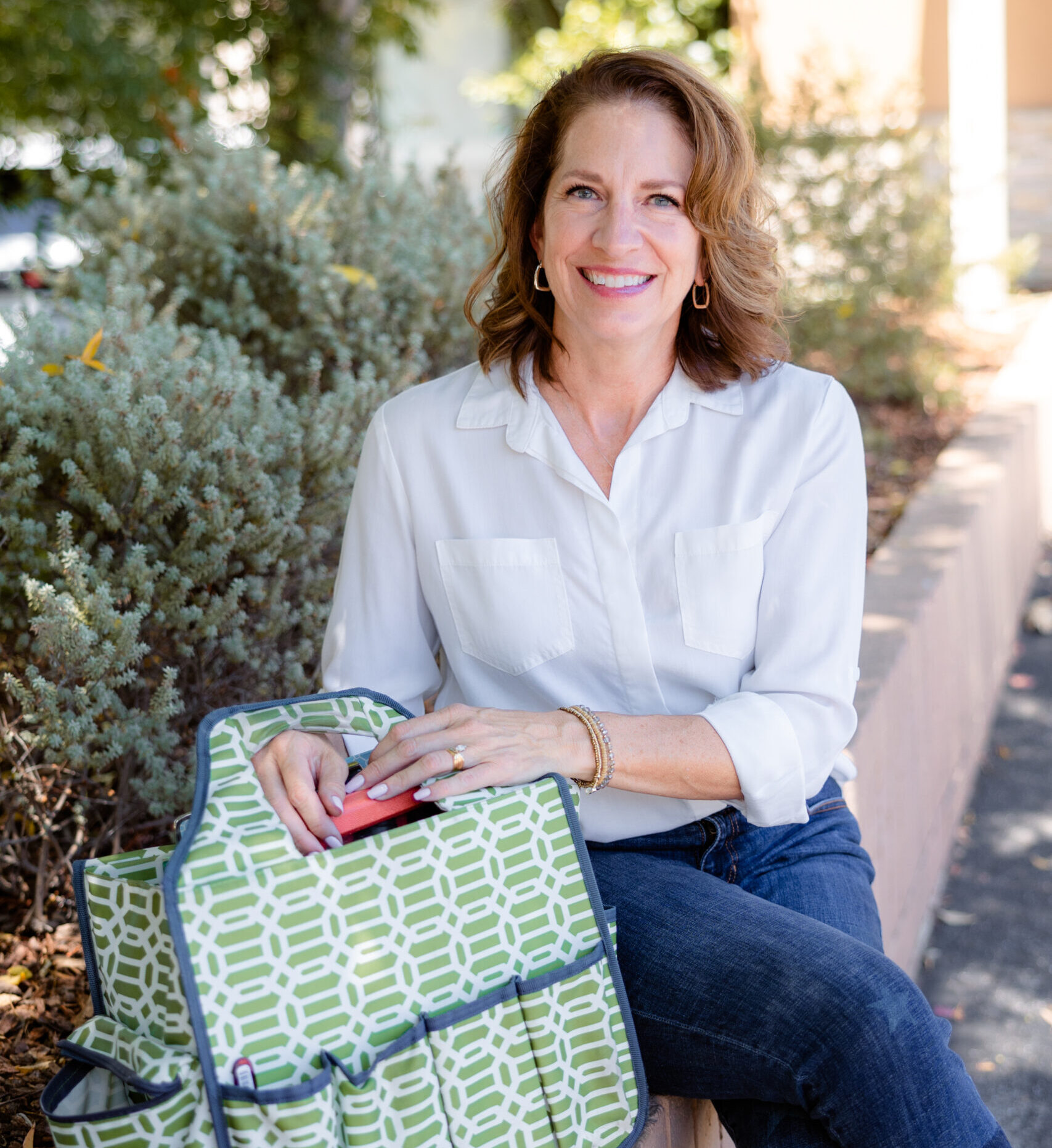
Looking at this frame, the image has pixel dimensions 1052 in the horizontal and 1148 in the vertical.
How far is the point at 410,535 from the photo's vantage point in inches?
80.1

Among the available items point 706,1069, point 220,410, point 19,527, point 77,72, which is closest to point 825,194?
point 77,72

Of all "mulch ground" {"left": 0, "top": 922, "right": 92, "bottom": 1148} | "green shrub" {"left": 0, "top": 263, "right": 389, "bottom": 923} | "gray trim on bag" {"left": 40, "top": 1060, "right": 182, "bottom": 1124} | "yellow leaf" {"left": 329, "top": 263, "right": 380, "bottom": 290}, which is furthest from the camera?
"yellow leaf" {"left": 329, "top": 263, "right": 380, "bottom": 290}

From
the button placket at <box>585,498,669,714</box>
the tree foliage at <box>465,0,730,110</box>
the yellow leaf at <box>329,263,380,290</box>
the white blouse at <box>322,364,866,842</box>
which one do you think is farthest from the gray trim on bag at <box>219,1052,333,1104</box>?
the tree foliage at <box>465,0,730,110</box>

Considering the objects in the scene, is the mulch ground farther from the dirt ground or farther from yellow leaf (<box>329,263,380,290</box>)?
yellow leaf (<box>329,263,380,290</box>)

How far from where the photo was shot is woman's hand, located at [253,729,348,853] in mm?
1494

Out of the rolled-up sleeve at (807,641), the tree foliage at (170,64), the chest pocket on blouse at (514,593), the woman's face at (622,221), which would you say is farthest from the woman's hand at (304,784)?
the tree foliage at (170,64)

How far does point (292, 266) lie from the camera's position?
11.6ft

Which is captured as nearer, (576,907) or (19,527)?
(576,907)

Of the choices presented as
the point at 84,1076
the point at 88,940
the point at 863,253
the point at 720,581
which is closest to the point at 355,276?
the point at 720,581

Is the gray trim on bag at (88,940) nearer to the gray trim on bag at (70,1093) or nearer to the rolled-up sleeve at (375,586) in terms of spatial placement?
the gray trim on bag at (70,1093)

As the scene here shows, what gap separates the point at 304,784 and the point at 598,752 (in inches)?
16.3

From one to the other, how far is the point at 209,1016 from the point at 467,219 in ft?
11.3

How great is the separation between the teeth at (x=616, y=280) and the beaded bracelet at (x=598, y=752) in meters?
0.67

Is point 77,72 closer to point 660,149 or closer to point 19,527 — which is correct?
point 19,527
